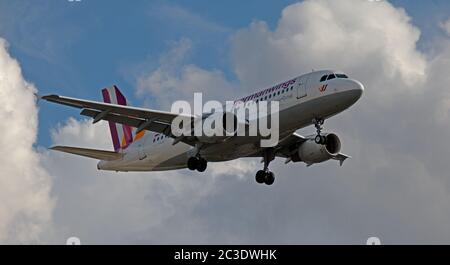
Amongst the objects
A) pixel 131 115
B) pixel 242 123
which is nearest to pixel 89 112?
pixel 131 115

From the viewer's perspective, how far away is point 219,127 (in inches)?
1961

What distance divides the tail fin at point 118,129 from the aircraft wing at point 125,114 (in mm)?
10027

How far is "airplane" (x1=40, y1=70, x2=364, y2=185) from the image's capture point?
48.2m

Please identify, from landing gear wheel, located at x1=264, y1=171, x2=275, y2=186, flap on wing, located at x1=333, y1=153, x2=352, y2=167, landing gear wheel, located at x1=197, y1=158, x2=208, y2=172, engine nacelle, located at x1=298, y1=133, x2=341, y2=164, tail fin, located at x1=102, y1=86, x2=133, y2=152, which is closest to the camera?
landing gear wheel, located at x1=197, y1=158, x2=208, y2=172

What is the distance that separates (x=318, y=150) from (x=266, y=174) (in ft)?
13.6

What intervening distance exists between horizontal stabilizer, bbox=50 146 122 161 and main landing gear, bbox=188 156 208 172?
29.4 feet

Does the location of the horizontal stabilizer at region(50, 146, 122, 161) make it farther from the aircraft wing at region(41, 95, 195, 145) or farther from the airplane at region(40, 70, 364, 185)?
the aircraft wing at region(41, 95, 195, 145)

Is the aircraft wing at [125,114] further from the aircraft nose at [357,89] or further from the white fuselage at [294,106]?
the aircraft nose at [357,89]

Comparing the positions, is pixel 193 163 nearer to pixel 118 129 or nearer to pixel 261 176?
pixel 261 176

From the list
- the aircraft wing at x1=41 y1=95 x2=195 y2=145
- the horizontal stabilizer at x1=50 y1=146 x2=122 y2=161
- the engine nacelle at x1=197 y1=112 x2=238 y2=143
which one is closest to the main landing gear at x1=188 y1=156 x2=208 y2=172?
the aircraft wing at x1=41 y1=95 x2=195 y2=145

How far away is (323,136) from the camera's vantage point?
51812 mm

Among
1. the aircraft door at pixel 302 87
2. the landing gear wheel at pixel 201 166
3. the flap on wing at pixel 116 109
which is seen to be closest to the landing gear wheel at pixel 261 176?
the landing gear wheel at pixel 201 166

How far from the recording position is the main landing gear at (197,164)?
52.5 metres
